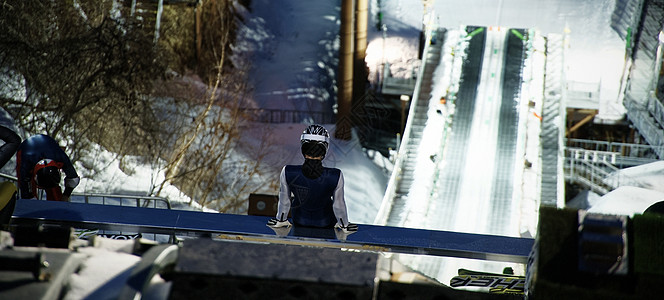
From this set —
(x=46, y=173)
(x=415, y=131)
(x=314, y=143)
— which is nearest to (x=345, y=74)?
(x=415, y=131)

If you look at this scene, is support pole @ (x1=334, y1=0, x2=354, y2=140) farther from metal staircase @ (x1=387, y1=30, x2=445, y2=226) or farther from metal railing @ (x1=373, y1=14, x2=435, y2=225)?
metal railing @ (x1=373, y1=14, x2=435, y2=225)

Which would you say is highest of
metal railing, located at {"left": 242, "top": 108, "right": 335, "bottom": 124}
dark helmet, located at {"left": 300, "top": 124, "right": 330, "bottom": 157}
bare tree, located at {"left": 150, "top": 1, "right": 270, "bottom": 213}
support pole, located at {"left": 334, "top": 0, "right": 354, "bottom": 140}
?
support pole, located at {"left": 334, "top": 0, "right": 354, "bottom": 140}

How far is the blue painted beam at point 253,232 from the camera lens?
3.19m

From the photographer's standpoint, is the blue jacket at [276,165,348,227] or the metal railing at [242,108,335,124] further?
the metal railing at [242,108,335,124]

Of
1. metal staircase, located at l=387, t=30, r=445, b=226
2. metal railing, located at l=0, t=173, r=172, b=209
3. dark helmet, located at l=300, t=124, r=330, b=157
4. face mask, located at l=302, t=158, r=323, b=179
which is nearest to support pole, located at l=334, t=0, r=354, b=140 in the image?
metal staircase, located at l=387, t=30, r=445, b=226

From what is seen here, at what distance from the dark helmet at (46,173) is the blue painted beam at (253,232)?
2116 millimetres

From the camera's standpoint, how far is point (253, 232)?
338 cm

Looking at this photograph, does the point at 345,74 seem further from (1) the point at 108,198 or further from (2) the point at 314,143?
(2) the point at 314,143

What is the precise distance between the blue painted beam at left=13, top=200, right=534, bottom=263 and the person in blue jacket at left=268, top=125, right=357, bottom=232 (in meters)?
0.68

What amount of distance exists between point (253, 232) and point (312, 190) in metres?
1.00

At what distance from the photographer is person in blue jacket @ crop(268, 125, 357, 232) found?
4.32m

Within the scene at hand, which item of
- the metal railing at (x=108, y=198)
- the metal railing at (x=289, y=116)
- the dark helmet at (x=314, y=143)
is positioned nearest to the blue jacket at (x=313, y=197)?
the dark helmet at (x=314, y=143)

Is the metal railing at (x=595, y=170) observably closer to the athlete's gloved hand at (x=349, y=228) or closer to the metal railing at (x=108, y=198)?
the metal railing at (x=108, y=198)

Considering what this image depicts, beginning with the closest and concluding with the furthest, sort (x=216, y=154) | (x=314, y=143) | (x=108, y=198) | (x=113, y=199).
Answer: (x=314, y=143) < (x=108, y=198) < (x=113, y=199) < (x=216, y=154)
